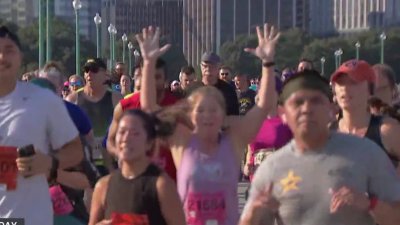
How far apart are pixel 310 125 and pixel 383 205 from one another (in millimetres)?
412

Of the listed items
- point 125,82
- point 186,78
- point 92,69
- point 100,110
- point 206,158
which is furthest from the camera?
point 125,82

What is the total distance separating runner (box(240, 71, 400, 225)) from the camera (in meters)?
4.41

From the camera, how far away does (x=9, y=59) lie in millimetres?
5309

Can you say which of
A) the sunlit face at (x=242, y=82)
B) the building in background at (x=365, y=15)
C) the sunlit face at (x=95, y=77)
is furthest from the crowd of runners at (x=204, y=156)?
the building in background at (x=365, y=15)

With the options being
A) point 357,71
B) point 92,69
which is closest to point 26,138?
point 357,71

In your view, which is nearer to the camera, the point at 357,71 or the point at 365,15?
the point at 357,71

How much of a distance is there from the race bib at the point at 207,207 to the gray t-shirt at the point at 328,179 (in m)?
1.63

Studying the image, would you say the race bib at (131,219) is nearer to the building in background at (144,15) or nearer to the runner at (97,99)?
the runner at (97,99)

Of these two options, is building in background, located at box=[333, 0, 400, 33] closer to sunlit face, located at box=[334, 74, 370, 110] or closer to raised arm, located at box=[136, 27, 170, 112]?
raised arm, located at box=[136, 27, 170, 112]

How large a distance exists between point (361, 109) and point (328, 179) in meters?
1.70

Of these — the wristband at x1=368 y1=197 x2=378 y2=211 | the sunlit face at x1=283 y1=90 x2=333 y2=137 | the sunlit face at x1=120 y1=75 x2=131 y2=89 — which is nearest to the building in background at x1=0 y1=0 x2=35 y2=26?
the sunlit face at x1=120 y1=75 x2=131 y2=89

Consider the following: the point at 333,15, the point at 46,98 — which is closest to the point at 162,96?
the point at 46,98

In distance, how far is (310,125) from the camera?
443 cm

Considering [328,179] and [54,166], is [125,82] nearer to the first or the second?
[54,166]
